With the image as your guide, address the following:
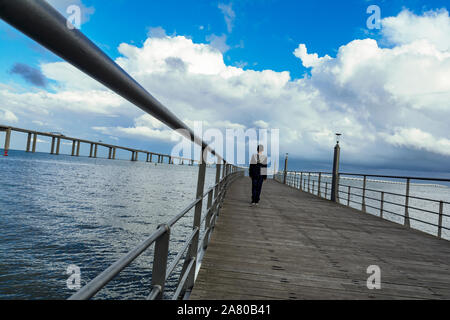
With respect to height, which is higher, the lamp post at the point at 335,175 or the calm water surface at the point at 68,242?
the lamp post at the point at 335,175

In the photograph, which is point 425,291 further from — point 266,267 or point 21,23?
point 21,23

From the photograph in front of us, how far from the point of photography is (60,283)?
660 centimetres

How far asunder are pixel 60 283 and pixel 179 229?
16.5 ft

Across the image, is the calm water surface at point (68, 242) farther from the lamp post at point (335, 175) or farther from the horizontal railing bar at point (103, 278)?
the lamp post at point (335, 175)

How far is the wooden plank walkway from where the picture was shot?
2521 mm

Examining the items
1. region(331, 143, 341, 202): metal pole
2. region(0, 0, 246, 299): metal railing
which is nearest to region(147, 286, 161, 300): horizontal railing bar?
region(0, 0, 246, 299): metal railing

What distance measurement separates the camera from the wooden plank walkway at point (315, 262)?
8.27 ft
